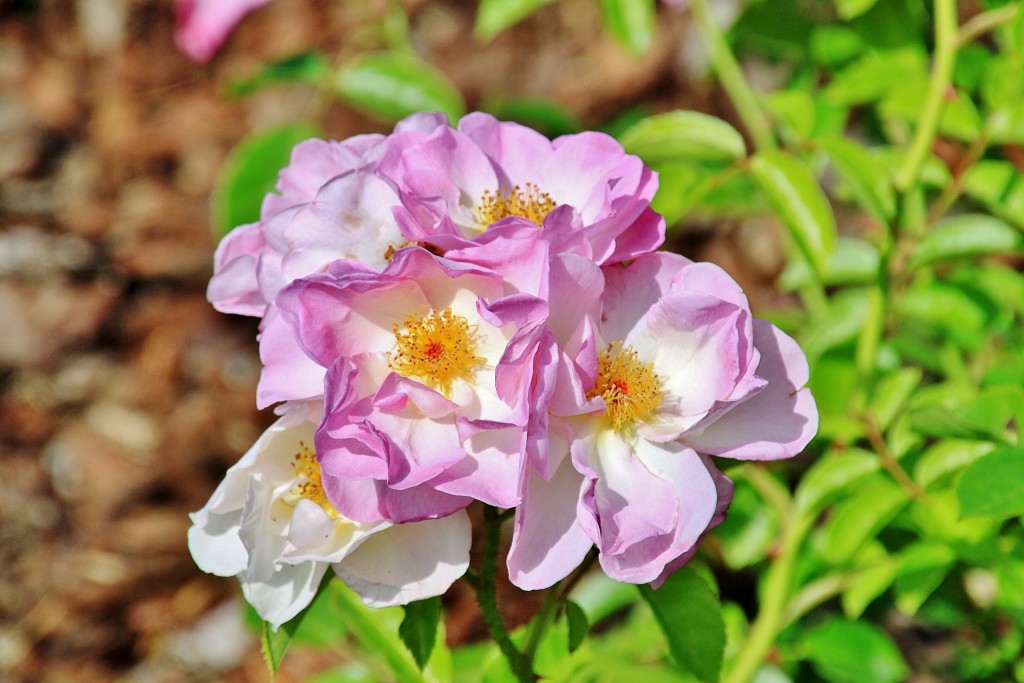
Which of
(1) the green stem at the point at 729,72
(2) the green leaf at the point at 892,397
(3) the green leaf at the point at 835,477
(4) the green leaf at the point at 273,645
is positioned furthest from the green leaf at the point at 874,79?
(4) the green leaf at the point at 273,645

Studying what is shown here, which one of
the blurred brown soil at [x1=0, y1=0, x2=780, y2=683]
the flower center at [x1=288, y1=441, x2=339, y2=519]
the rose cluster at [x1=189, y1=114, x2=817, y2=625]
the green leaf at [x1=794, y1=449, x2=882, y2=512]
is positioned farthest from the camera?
the blurred brown soil at [x1=0, y1=0, x2=780, y2=683]

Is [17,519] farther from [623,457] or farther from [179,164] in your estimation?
[623,457]

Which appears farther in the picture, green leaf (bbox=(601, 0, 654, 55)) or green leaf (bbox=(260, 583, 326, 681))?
green leaf (bbox=(601, 0, 654, 55))

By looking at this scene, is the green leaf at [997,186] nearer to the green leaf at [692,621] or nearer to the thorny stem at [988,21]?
the thorny stem at [988,21]

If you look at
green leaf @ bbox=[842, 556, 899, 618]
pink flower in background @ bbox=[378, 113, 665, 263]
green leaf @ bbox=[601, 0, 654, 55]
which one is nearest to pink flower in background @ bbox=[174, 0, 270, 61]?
green leaf @ bbox=[601, 0, 654, 55]

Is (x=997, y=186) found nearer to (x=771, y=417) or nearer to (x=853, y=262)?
(x=853, y=262)

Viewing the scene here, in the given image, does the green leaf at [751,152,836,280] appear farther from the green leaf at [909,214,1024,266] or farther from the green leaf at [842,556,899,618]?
the green leaf at [842,556,899,618]

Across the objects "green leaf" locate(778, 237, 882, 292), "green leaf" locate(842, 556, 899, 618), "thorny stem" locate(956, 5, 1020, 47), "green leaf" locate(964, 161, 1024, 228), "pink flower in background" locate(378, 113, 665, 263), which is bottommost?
"green leaf" locate(842, 556, 899, 618)
